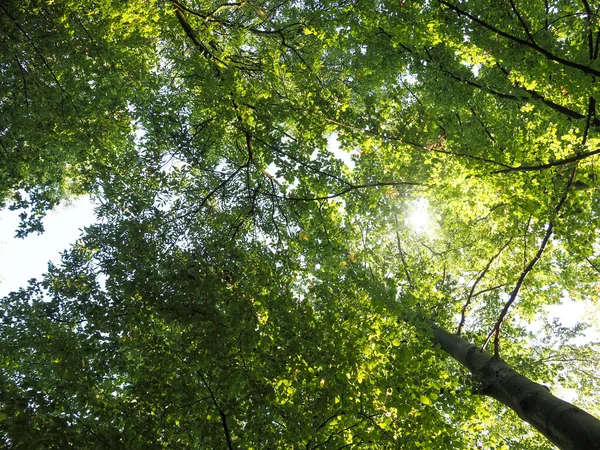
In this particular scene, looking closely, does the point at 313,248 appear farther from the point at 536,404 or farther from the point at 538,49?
the point at 538,49

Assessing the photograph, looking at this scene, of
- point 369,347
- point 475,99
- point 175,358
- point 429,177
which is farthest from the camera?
point 429,177

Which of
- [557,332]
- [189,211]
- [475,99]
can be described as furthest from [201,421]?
[557,332]

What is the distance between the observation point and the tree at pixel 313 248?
149 inches

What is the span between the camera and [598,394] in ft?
30.5

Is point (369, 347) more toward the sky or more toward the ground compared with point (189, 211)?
more toward the ground

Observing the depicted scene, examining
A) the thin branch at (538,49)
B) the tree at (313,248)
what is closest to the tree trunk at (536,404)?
the tree at (313,248)

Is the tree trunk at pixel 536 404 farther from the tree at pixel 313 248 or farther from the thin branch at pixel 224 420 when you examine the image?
the thin branch at pixel 224 420

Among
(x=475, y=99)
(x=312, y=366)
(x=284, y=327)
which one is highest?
(x=475, y=99)

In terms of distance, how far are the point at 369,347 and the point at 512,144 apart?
150 inches

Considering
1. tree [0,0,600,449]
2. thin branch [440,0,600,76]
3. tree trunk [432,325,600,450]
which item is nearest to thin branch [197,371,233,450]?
tree [0,0,600,449]

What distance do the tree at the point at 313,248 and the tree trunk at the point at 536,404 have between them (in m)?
0.04

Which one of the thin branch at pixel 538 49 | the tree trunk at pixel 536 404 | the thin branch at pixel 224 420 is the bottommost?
the thin branch at pixel 224 420

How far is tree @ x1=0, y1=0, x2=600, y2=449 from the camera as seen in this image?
379 centimetres

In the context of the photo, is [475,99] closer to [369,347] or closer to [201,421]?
[369,347]
